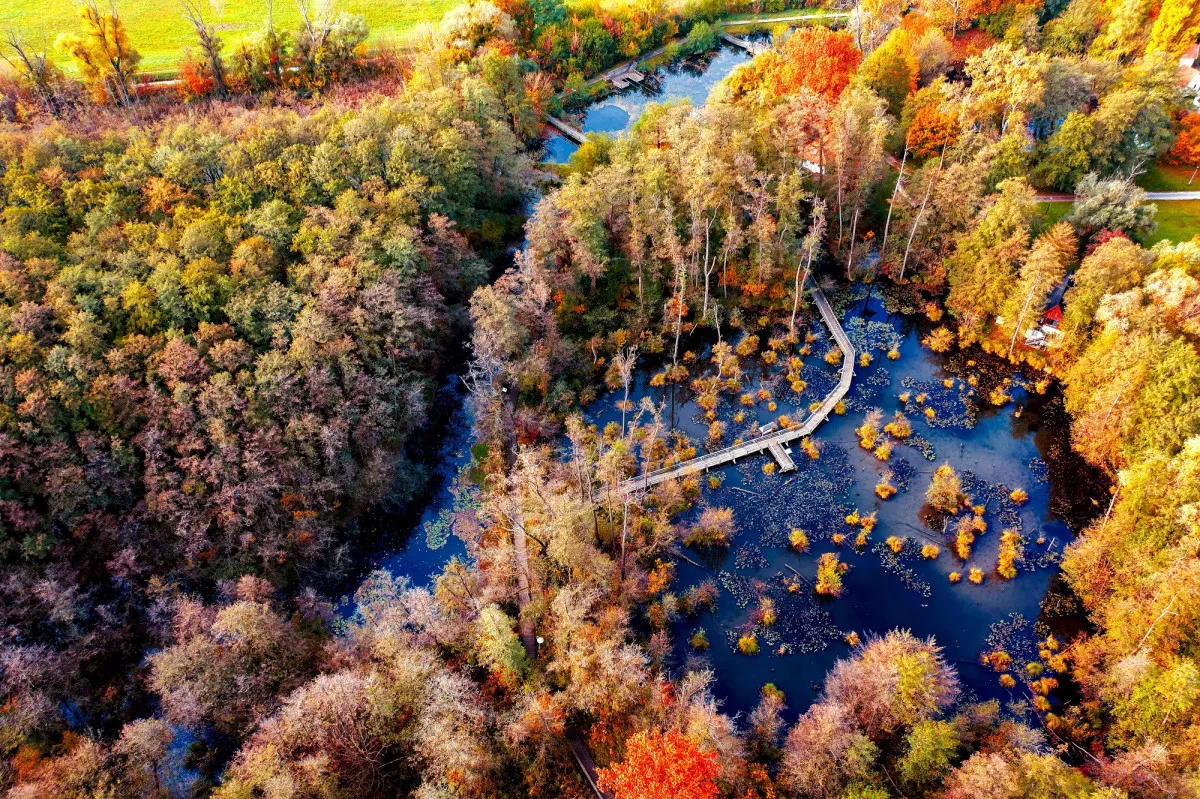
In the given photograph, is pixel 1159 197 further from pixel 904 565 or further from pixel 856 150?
pixel 904 565

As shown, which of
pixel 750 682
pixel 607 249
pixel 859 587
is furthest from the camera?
pixel 607 249

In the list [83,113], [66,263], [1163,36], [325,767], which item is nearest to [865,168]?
[1163,36]

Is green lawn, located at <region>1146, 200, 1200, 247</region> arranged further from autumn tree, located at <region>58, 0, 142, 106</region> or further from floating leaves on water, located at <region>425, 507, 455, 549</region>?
autumn tree, located at <region>58, 0, 142, 106</region>

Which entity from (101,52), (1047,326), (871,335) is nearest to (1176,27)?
(1047,326)

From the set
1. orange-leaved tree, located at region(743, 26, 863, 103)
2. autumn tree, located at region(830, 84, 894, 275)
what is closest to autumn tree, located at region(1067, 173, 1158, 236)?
autumn tree, located at region(830, 84, 894, 275)

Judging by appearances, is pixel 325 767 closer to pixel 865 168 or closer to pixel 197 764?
pixel 197 764
